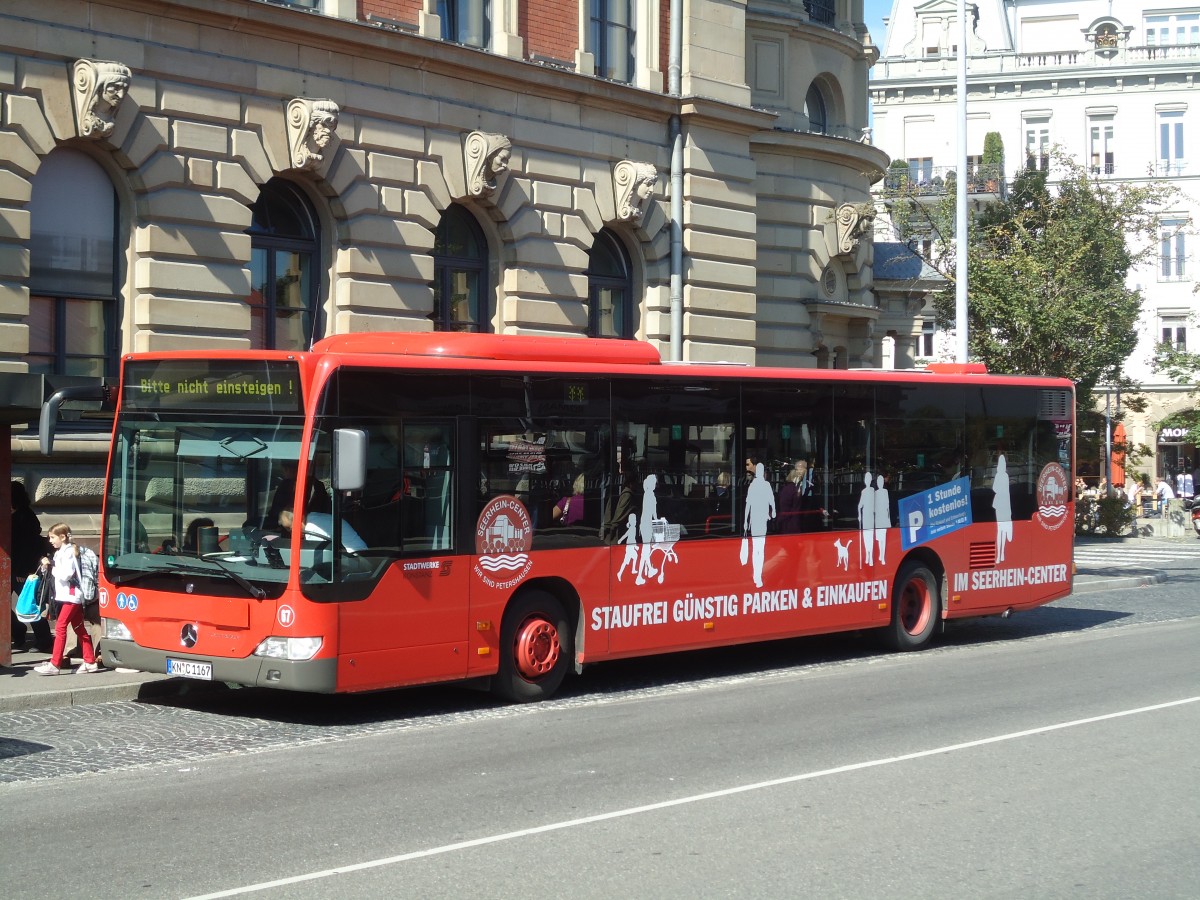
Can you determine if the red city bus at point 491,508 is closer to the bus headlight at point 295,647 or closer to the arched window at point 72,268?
the bus headlight at point 295,647

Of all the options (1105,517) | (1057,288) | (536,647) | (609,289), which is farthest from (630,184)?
(1105,517)

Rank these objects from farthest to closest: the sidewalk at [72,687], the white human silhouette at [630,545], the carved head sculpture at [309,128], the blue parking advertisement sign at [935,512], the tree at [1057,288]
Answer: the tree at [1057,288]
the carved head sculpture at [309,128]
the blue parking advertisement sign at [935,512]
the white human silhouette at [630,545]
the sidewalk at [72,687]

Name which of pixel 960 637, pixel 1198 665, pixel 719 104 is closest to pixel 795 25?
pixel 719 104

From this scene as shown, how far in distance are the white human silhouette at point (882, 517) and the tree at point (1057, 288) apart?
20111 mm

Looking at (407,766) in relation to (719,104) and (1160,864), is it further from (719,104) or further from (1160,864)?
(719,104)

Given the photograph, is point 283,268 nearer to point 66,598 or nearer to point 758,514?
point 66,598

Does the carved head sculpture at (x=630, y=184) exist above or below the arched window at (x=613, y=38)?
below

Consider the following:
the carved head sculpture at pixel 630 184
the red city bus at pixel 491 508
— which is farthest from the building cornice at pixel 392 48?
the red city bus at pixel 491 508

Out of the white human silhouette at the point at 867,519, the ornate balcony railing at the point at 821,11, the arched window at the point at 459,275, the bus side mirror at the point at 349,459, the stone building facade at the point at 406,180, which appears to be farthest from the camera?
the ornate balcony railing at the point at 821,11

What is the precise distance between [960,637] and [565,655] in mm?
7460

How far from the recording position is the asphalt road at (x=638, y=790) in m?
7.29

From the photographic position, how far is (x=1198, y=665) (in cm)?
1549

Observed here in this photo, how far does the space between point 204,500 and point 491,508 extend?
235 cm

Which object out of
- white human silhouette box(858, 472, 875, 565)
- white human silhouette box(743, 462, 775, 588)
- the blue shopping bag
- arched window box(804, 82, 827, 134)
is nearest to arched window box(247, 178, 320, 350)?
the blue shopping bag
